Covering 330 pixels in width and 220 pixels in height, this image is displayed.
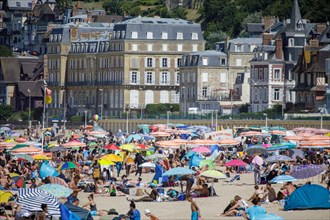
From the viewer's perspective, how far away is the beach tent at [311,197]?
44.2 meters

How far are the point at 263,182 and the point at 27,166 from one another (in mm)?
11138

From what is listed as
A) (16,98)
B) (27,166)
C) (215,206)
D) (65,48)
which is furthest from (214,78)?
(215,206)

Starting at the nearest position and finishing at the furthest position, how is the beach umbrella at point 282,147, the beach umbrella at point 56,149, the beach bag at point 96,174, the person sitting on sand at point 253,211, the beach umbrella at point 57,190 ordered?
the person sitting on sand at point 253,211
the beach umbrella at point 57,190
the beach bag at point 96,174
the beach umbrella at point 282,147
the beach umbrella at point 56,149

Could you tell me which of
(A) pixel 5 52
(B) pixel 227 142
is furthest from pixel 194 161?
(A) pixel 5 52

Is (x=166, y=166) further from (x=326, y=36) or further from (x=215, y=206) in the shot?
(x=326, y=36)

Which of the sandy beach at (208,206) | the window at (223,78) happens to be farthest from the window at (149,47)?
the sandy beach at (208,206)

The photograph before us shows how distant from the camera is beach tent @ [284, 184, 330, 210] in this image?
44250mm

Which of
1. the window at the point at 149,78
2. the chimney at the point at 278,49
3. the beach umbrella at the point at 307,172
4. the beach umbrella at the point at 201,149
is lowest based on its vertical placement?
the beach umbrella at the point at 201,149

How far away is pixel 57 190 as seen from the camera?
46469 millimetres

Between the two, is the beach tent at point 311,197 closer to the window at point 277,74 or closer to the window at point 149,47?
the window at point 277,74

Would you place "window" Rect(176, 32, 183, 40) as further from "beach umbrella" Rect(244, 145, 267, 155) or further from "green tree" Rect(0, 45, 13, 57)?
"beach umbrella" Rect(244, 145, 267, 155)

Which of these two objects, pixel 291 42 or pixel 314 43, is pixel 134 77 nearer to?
pixel 291 42

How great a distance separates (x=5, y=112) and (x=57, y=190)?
100358mm

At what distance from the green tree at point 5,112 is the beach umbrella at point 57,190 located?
97.3m
